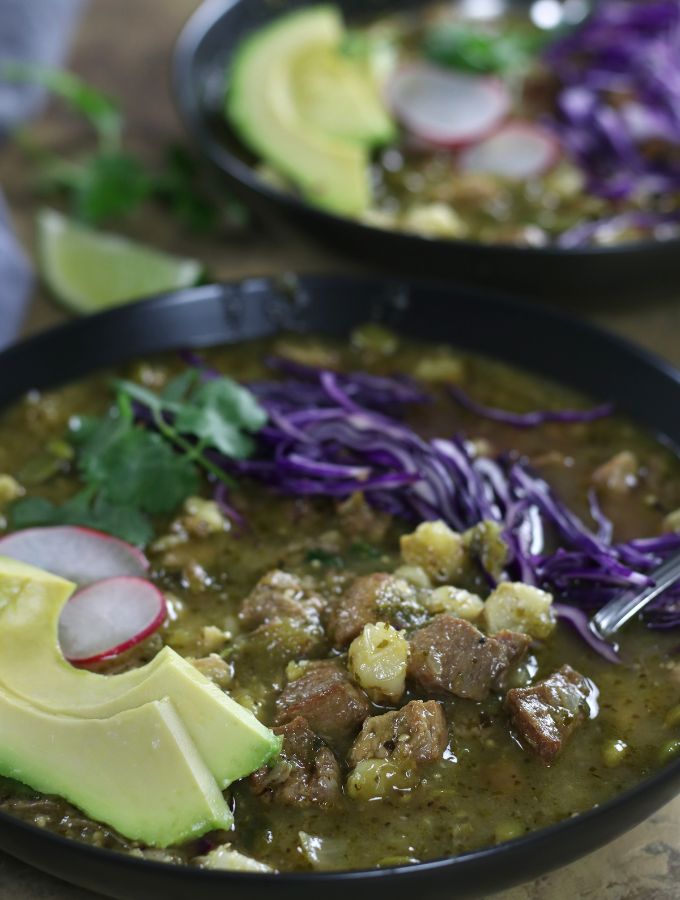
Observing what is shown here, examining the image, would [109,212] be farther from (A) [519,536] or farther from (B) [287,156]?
(A) [519,536]

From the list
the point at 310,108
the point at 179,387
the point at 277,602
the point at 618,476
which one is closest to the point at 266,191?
the point at 310,108

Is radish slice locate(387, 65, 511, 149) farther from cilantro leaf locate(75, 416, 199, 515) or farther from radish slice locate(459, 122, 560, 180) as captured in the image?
cilantro leaf locate(75, 416, 199, 515)

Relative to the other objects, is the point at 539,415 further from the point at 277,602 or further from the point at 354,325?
the point at 277,602

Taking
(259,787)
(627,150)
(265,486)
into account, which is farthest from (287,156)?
(259,787)

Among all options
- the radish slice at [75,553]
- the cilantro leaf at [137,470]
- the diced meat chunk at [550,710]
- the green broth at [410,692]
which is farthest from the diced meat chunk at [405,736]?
the cilantro leaf at [137,470]

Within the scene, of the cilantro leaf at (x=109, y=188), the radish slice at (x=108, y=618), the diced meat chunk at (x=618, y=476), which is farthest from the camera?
the cilantro leaf at (x=109, y=188)

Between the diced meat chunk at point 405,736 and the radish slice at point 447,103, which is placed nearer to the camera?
the diced meat chunk at point 405,736

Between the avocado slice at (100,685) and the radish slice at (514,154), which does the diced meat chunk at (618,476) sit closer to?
the avocado slice at (100,685)
